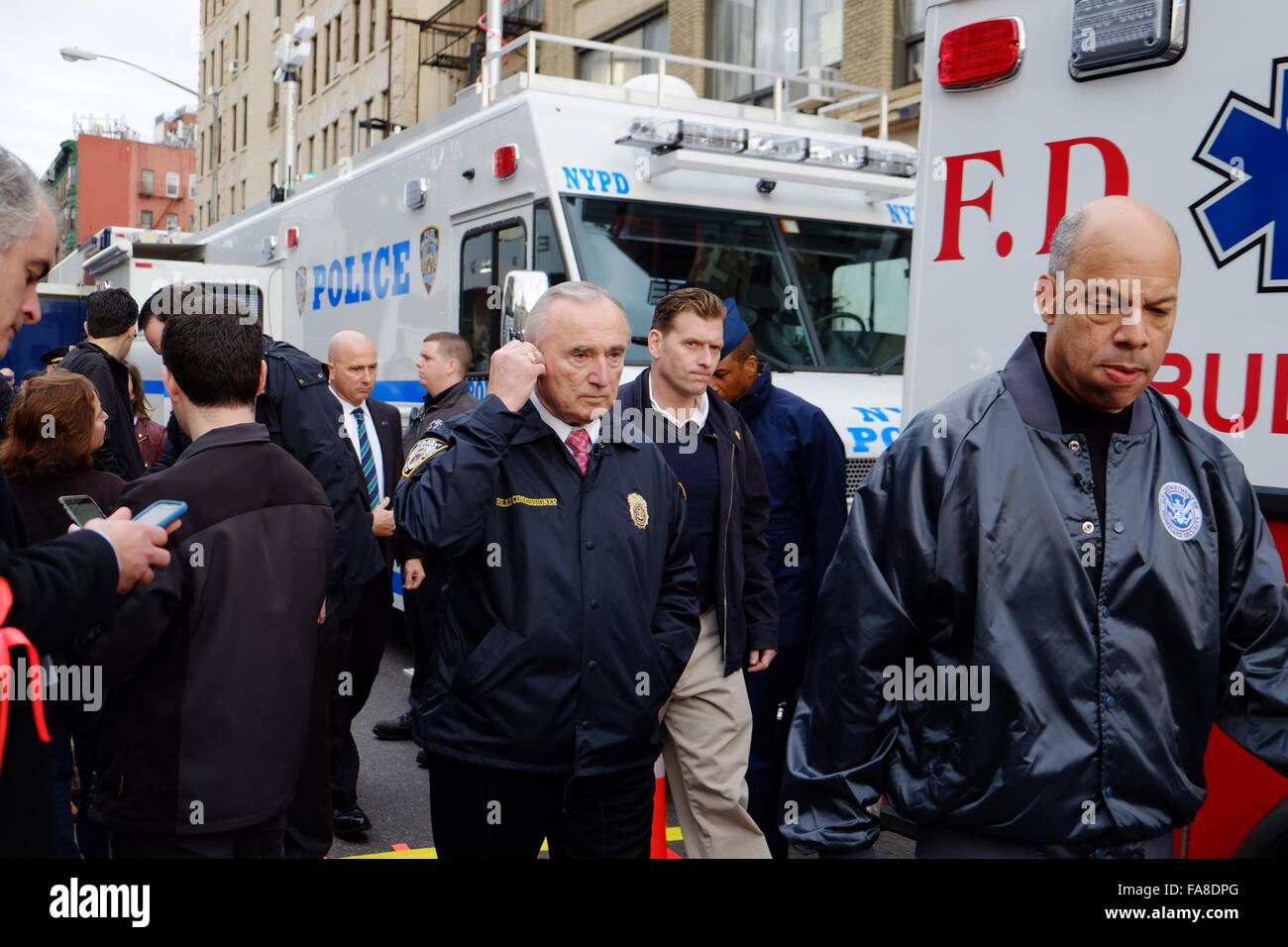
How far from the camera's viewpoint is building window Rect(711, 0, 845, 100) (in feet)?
56.6

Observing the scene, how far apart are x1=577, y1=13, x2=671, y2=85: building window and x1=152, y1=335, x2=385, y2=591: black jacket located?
1761cm

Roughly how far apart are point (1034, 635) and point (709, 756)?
193 centimetres

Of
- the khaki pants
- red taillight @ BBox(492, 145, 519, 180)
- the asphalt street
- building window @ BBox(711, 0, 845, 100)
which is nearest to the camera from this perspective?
the khaki pants

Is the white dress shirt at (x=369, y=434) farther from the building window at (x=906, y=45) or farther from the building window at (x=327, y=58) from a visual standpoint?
the building window at (x=327, y=58)

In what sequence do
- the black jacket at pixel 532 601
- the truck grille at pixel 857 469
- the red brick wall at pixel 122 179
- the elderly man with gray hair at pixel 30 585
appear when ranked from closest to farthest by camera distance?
the elderly man with gray hair at pixel 30 585 < the black jacket at pixel 532 601 < the truck grille at pixel 857 469 < the red brick wall at pixel 122 179

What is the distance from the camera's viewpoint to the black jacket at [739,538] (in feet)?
13.1

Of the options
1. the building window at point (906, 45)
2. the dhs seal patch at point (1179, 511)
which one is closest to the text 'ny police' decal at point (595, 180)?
the dhs seal patch at point (1179, 511)

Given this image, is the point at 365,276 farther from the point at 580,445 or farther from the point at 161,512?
the point at 161,512

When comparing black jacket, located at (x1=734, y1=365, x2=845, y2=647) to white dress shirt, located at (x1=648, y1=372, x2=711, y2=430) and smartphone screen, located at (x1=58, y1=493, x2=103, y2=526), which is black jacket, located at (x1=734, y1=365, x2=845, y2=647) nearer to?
white dress shirt, located at (x1=648, y1=372, x2=711, y2=430)

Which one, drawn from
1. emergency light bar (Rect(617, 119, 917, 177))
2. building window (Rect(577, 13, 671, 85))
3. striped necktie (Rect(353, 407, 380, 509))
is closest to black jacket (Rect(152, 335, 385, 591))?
striped necktie (Rect(353, 407, 380, 509))

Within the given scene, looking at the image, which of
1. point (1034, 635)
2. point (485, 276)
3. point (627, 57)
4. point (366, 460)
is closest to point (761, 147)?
point (485, 276)

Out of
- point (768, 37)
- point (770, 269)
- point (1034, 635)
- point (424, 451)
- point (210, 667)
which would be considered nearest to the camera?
point (1034, 635)

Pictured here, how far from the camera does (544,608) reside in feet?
9.80

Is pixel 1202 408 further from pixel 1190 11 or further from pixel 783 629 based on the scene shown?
pixel 783 629
